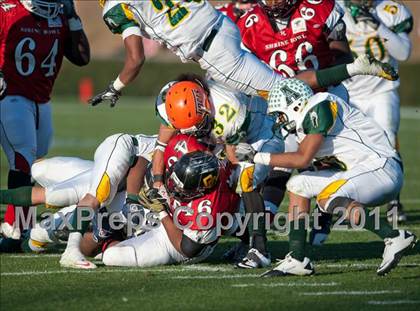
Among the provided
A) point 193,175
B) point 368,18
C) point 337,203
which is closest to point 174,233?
point 193,175

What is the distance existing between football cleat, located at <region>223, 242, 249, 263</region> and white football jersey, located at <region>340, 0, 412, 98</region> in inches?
161

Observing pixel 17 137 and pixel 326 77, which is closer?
pixel 326 77

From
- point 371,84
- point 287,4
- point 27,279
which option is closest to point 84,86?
point 371,84

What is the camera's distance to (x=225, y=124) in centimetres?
723

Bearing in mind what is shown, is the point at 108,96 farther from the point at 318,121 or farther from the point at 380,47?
the point at 380,47

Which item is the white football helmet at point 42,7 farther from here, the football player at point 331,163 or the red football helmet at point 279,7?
the football player at point 331,163

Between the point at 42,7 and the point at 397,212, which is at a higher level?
the point at 42,7

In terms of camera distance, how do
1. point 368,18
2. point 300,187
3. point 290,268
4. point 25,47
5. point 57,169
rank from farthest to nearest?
point 368,18, point 25,47, point 57,169, point 300,187, point 290,268

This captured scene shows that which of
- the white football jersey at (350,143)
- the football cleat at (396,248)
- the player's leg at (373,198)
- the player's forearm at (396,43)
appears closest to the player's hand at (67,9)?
the white football jersey at (350,143)

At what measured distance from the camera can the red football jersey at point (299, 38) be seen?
8.88m

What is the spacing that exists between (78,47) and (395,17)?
3.92 meters

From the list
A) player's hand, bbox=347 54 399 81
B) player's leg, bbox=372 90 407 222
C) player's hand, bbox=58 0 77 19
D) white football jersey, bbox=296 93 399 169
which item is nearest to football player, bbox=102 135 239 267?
white football jersey, bbox=296 93 399 169

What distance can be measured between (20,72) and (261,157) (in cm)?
275

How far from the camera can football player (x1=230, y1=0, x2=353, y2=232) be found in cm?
887
